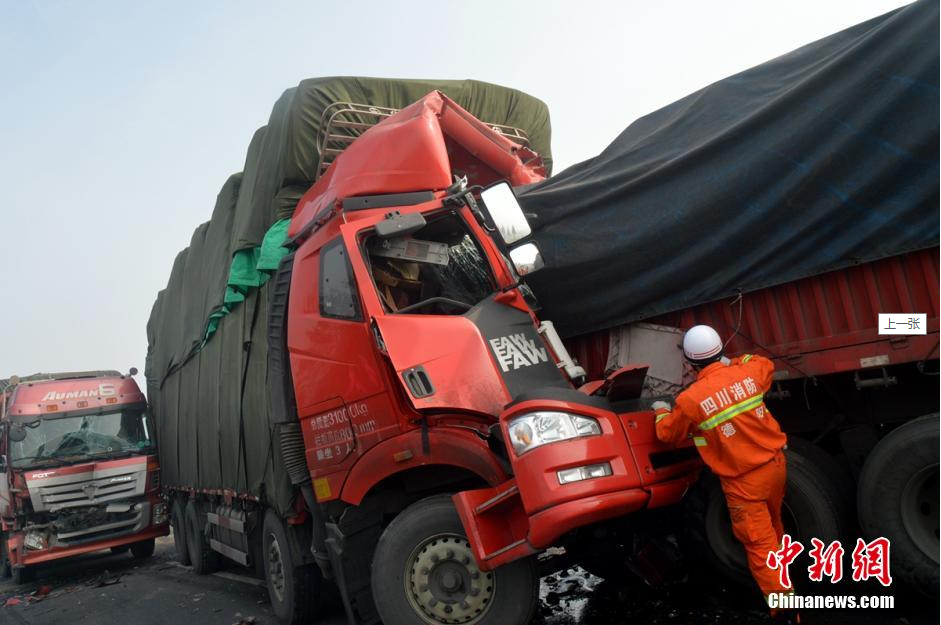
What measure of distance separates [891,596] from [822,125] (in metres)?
2.31

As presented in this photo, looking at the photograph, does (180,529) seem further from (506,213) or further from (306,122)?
(506,213)

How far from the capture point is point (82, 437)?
1059 cm

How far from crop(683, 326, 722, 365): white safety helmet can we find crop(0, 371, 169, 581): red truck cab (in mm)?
9429

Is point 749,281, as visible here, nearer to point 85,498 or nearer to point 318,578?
point 318,578

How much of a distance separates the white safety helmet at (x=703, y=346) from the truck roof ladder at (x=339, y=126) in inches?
118

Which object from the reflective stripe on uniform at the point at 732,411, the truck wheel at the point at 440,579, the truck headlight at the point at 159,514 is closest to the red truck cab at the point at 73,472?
the truck headlight at the point at 159,514

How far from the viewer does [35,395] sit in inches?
418

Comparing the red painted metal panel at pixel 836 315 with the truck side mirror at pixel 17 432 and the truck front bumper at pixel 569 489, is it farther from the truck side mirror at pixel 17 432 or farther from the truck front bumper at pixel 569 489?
the truck side mirror at pixel 17 432

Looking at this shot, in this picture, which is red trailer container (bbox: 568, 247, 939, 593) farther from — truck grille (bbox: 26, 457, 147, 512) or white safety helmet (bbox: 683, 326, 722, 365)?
truck grille (bbox: 26, 457, 147, 512)

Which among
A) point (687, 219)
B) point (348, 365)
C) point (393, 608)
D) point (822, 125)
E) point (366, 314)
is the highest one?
point (822, 125)

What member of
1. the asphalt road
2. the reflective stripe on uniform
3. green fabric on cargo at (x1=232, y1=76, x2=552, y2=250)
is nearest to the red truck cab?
the asphalt road

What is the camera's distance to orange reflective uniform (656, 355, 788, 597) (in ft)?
10.6

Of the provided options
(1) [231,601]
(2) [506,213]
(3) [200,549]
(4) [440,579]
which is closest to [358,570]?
(4) [440,579]

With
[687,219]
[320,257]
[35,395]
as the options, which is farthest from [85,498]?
[687,219]
